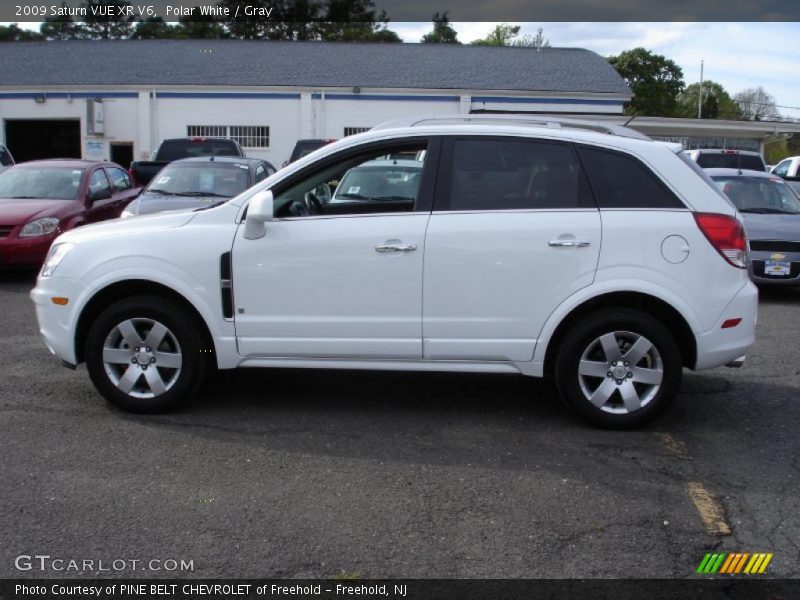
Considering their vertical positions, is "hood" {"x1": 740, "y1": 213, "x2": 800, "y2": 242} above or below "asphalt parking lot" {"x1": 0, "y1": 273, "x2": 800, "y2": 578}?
above

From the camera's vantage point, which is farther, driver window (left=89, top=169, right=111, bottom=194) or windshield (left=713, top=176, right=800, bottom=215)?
driver window (left=89, top=169, right=111, bottom=194)

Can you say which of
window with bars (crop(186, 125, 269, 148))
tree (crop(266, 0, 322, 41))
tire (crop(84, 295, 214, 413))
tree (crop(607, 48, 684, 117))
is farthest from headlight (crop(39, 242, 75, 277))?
tree (crop(607, 48, 684, 117))

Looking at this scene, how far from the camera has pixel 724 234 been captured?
5.08m

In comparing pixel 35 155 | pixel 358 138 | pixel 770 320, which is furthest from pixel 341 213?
pixel 35 155

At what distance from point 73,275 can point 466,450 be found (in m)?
2.75

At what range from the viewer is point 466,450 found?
491 cm

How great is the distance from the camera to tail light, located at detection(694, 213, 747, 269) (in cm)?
507

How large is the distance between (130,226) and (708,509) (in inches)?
153

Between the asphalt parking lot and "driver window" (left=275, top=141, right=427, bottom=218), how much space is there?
1.36m

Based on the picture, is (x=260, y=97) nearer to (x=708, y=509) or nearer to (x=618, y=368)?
(x=618, y=368)

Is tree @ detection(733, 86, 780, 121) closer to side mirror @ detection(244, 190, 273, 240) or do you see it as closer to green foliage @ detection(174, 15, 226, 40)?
green foliage @ detection(174, 15, 226, 40)

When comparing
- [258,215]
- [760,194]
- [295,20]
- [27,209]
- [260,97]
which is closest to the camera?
[258,215]

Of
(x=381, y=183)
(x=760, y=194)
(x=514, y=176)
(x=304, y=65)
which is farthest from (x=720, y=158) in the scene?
(x=304, y=65)

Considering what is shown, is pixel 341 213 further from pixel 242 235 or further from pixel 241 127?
pixel 241 127
